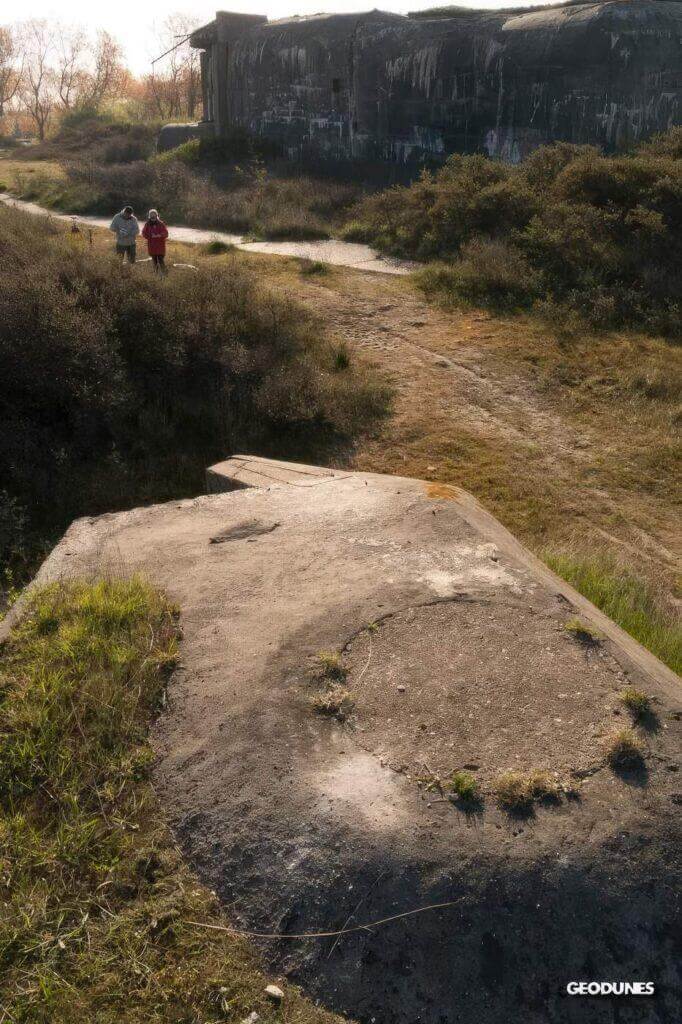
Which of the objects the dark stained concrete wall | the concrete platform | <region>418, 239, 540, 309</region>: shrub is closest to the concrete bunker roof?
the dark stained concrete wall

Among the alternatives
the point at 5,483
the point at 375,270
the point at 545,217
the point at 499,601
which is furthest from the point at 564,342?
the point at 499,601

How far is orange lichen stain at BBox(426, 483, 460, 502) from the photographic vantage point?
502cm

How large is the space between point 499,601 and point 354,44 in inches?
778

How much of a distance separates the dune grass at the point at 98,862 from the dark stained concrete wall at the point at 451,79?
14886mm

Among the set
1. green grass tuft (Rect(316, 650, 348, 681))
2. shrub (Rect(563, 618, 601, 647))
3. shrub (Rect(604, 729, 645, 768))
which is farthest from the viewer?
shrub (Rect(563, 618, 601, 647))

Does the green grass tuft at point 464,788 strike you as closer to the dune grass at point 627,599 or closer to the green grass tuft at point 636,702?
the green grass tuft at point 636,702

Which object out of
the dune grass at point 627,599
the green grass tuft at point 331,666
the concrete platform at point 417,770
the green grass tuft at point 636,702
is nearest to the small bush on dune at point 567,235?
the dune grass at point 627,599

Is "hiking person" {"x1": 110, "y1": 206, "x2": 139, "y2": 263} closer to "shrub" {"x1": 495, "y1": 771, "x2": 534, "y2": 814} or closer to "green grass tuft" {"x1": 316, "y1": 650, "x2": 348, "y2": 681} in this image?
"green grass tuft" {"x1": 316, "y1": 650, "x2": 348, "y2": 681}

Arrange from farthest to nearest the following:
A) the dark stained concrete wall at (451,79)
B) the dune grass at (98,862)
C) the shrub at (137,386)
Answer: the dark stained concrete wall at (451,79) < the shrub at (137,386) < the dune grass at (98,862)

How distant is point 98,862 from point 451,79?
18517 mm
